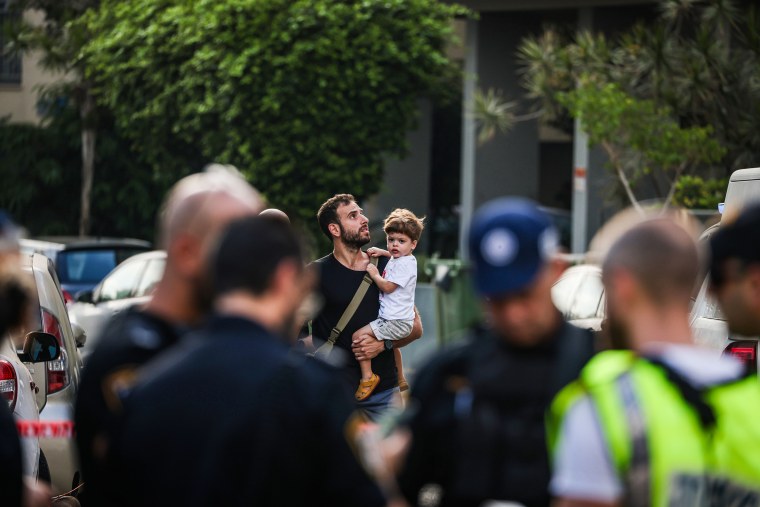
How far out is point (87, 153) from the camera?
91.6ft

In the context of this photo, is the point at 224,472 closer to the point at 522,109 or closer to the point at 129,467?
the point at 129,467

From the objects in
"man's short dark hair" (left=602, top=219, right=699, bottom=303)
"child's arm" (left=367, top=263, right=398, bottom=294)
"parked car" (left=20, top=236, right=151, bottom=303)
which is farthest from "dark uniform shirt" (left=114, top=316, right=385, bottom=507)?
"parked car" (left=20, top=236, right=151, bottom=303)

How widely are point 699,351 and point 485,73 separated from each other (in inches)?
941

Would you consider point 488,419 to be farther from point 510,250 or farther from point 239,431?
point 239,431

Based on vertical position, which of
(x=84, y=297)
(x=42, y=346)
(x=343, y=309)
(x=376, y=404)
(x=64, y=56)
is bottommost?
(x=84, y=297)

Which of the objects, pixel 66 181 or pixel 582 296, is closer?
pixel 582 296

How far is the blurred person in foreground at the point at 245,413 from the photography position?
287cm

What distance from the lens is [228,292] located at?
3010mm

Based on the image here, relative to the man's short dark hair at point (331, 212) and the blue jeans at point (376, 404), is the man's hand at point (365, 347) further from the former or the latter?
the man's short dark hair at point (331, 212)

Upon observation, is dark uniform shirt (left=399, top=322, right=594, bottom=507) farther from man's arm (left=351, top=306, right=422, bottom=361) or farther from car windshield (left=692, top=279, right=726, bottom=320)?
car windshield (left=692, top=279, right=726, bottom=320)

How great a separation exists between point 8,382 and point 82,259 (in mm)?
11428

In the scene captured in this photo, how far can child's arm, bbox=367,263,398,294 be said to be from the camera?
7297 mm

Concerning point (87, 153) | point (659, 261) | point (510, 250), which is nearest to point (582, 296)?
point (510, 250)

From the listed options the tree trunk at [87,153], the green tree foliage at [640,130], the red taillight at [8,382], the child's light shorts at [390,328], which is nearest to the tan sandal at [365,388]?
the child's light shorts at [390,328]
